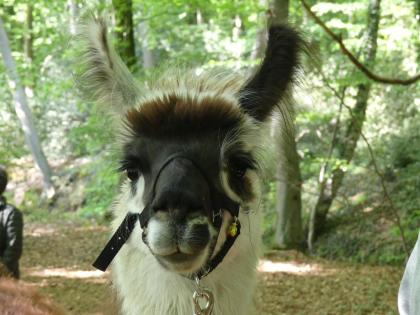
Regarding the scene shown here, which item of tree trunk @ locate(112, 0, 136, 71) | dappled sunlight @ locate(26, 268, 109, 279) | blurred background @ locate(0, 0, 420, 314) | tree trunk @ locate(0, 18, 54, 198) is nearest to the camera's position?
tree trunk @ locate(112, 0, 136, 71)

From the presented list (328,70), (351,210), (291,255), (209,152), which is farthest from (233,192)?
(351,210)

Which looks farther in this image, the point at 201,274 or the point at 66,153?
the point at 66,153

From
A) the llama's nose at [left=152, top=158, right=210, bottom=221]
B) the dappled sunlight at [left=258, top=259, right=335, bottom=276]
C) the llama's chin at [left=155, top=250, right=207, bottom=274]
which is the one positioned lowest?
the dappled sunlight at [left=258, top=259, right=335, bottom=276]

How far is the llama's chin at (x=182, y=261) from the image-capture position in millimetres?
1806

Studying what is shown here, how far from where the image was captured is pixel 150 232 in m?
1.77

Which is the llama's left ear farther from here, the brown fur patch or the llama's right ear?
the llama's right ear

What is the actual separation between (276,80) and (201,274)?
97cm

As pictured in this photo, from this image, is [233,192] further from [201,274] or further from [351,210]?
[351,210]

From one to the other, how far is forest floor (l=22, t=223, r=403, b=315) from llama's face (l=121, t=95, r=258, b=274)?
13.6 ft

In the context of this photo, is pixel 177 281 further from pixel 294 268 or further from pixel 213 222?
pixel 294 268

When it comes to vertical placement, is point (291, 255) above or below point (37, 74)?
below

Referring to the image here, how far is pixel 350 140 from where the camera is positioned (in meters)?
11.0

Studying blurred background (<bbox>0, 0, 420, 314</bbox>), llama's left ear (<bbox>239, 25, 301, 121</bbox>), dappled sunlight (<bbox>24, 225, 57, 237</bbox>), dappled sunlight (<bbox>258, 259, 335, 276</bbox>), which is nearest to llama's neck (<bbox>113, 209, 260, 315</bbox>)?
llama's left ear (<bbox>239, 25, 301, 121</bbox>)

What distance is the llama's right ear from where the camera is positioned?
94.8 inches
